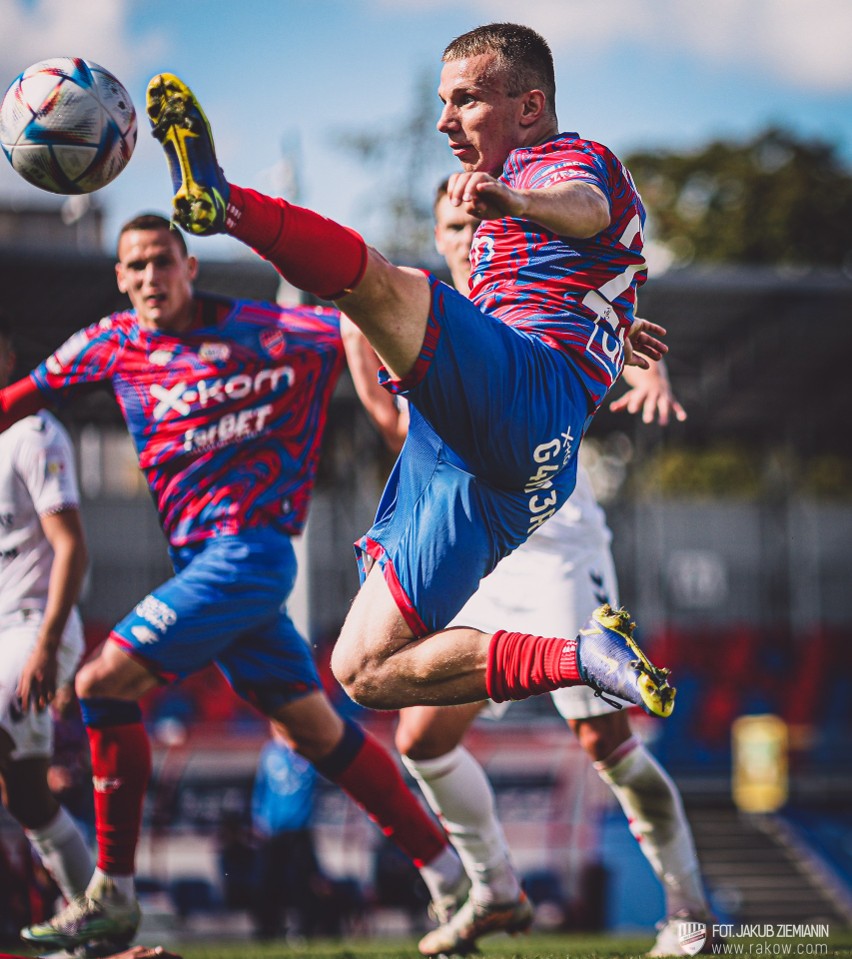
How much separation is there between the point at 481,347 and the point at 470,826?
97.2 inches

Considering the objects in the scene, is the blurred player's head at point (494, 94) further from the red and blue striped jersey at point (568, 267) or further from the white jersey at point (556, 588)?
the white jersey at point (556, 588)

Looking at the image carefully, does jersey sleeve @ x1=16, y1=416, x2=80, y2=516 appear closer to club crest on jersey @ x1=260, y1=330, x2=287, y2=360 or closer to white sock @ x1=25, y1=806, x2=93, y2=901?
club crest on jersey @ x1=260, y1=330, x2=287, y2=360

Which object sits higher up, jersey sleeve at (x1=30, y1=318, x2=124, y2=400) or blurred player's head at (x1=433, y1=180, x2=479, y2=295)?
blurred player's head at (x1=433, y1=180, x2=479, y2=295)

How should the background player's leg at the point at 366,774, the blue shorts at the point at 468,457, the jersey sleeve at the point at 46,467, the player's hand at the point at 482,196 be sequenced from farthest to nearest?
the jersey sleeve at the point at 46,467 < the background player's leg at the point at 366,774 < the blue shorts at the point at 468,457 < the player's hand at the point at 482,196

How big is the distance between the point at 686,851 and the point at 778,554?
23560 millimetres

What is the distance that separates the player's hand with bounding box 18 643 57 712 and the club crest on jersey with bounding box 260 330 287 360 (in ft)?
5.09

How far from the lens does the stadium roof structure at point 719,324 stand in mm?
18703

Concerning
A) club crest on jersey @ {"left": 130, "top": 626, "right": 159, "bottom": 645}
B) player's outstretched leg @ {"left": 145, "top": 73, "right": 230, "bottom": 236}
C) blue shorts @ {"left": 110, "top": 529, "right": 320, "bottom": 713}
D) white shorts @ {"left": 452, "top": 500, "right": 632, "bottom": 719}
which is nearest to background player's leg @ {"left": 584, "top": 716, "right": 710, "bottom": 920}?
white shorts @ {"left": 452, "top": 500, "right": 632, "bottom": 719}

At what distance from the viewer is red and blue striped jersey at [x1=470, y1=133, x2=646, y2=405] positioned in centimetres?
390

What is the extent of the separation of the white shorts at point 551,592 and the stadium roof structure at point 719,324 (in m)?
13.2

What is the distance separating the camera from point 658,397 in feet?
17.3

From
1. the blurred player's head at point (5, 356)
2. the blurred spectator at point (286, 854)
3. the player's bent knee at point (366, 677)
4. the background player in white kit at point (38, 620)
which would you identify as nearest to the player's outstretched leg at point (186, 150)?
the player's bent knee at point (366, 677)

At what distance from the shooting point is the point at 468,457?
148 inches

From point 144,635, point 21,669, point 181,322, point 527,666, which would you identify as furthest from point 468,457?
point 21,669
